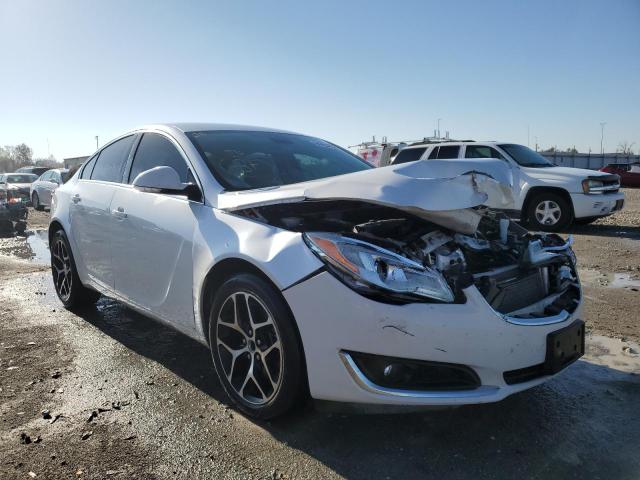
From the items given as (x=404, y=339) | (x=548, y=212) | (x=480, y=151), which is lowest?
(x=548, y=212)

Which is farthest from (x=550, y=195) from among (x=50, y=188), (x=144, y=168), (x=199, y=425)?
(x=50, y=188)

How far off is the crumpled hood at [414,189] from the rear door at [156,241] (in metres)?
0.45

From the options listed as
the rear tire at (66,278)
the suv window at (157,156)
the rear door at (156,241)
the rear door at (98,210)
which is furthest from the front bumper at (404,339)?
the rear tire at (66,278)

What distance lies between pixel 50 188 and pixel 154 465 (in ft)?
54.3

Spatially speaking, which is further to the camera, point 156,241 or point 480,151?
point 480,151

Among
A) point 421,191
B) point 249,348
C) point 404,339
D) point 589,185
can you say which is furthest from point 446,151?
point 404,339

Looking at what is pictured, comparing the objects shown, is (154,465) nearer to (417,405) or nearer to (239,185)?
(417,405)

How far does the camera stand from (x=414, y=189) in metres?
2.55

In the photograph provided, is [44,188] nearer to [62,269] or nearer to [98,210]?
[62,269]

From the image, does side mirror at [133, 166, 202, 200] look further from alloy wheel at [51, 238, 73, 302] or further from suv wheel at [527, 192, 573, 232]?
suv wheel at [527, 192, 573, 232]

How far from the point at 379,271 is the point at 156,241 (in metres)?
1.75

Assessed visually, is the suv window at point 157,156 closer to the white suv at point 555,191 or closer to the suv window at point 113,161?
the suv window at point 113,161

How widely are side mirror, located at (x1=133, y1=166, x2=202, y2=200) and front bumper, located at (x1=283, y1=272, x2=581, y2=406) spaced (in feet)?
3.88

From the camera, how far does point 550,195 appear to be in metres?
10.1
